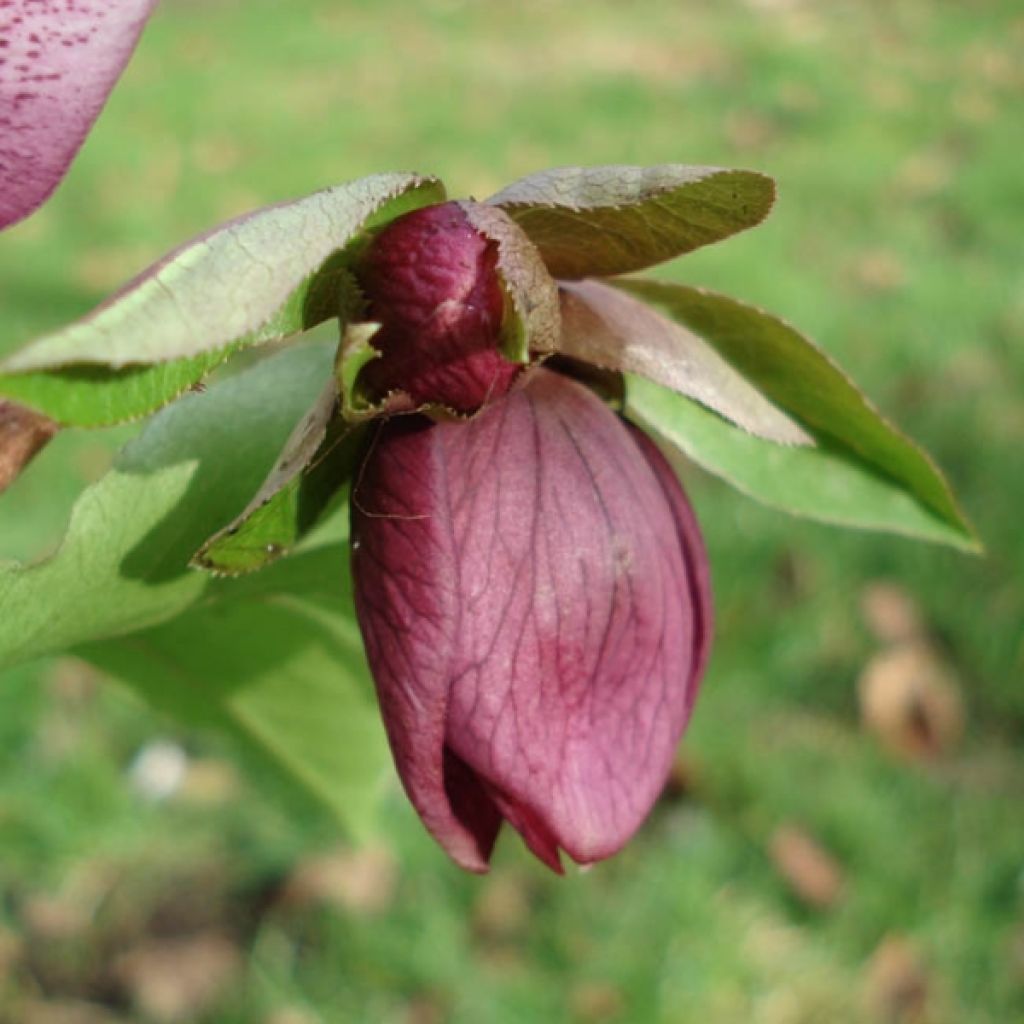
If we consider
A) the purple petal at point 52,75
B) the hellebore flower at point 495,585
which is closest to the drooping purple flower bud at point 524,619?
the hellebore flower at point 495,585

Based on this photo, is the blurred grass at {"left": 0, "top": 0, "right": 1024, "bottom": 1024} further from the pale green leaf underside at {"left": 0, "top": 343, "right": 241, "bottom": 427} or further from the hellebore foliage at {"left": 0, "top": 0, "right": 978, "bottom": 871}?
the pale green leaf underside at {"left": 0, "top": 343, "right": 241, "bottom": 427}

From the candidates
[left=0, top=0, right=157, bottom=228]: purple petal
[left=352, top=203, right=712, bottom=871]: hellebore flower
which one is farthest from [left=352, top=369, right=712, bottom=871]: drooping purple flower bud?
[left=0, top=0, right=157, bottom=228]: purple petal

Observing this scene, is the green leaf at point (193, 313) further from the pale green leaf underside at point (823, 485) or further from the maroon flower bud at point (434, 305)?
the pale green leaf underside at point (823, 485)

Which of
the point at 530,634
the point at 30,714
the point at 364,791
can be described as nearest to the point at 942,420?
the point at 30,714

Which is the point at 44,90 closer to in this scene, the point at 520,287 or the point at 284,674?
the point at 520,287

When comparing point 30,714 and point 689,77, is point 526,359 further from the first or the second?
point 689,77

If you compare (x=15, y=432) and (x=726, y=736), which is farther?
(x=726, y=736)

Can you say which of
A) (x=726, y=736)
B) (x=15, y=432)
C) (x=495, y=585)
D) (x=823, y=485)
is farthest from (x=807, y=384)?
(x=726, y=736)
